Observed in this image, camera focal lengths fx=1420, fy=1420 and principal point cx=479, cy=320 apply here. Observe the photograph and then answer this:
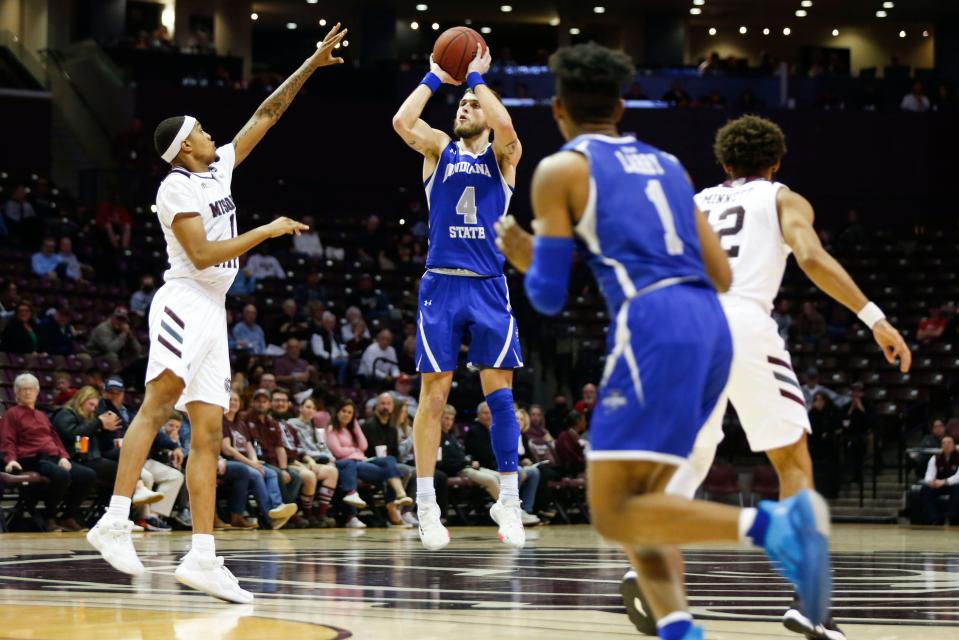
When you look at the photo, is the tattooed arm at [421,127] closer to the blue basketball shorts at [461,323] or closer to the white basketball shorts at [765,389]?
the blue basketball shorts at [461,323]

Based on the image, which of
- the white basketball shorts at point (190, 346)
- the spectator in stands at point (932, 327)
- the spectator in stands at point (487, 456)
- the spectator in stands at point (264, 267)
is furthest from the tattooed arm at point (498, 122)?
the spectator in stands at point (932, 327)

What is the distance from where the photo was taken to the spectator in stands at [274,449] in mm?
15266

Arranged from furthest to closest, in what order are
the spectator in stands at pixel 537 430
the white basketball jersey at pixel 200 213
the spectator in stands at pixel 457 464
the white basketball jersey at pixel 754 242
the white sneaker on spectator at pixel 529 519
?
the spectator in stands at pixel 537 430 → the white sneaker on spectator at pixel 529 519 → the spectator in stands at pixel 457 464 → the white basketball jersey at pixel 200 213 → the white basketball jersey at pixel 754 242

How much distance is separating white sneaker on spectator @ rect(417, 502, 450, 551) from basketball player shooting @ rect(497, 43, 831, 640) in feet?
12.9

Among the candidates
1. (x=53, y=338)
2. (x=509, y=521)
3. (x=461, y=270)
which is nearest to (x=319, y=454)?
(x=53, y=338)

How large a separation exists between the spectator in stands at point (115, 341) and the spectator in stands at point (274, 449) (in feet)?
8.58

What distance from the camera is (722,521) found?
4.21m

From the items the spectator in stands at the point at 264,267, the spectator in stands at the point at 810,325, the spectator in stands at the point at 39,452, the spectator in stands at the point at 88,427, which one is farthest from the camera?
the spectator in stands at the point at 810,325

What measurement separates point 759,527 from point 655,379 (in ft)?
1.73

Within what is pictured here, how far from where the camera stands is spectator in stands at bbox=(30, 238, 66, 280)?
1961 centimetres

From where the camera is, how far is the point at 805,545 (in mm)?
4062

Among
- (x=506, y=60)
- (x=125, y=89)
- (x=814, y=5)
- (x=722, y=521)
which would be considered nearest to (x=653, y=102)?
(x=506, y=60)

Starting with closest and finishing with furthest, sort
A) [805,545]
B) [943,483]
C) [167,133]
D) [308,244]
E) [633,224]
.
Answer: [805,545]
[633,224]
[167,133]
[943,483]
[308,244]

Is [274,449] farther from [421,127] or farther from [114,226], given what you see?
[114,226]
